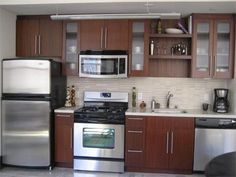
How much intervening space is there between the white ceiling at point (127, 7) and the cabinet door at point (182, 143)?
5.25 ft

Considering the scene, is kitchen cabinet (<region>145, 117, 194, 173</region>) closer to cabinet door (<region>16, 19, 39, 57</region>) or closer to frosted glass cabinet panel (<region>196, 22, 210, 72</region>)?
frosted glass cabinet panel (<region>196, 22, 210, 72</region>)

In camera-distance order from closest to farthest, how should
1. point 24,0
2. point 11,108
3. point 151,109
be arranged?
1. point 24,0
2. point 11,108
3. point 151,109

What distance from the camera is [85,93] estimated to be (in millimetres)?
5348

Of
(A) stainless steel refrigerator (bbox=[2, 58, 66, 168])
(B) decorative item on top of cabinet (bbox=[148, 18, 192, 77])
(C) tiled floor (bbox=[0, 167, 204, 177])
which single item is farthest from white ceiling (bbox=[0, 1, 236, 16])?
(C) tiled floor (bbox=[0, 167, 204, 177])

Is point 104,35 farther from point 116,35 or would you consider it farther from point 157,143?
point 157,143

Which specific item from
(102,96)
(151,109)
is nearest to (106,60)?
(102,96)

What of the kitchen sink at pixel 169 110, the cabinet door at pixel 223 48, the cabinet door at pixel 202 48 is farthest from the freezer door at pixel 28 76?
the cabinet door at pixel 223 48

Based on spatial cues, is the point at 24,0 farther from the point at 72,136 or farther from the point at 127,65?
A: the point at 72,136

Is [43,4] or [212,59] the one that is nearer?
[43,4]

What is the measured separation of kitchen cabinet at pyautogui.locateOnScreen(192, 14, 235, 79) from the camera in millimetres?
4781

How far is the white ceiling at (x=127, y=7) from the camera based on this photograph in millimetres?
4215

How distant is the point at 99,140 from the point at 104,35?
164 centimetres

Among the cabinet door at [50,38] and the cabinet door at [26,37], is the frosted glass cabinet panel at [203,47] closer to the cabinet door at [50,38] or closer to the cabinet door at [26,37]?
the cabinet door at [50,38]

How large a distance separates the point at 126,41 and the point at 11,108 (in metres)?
2.02
